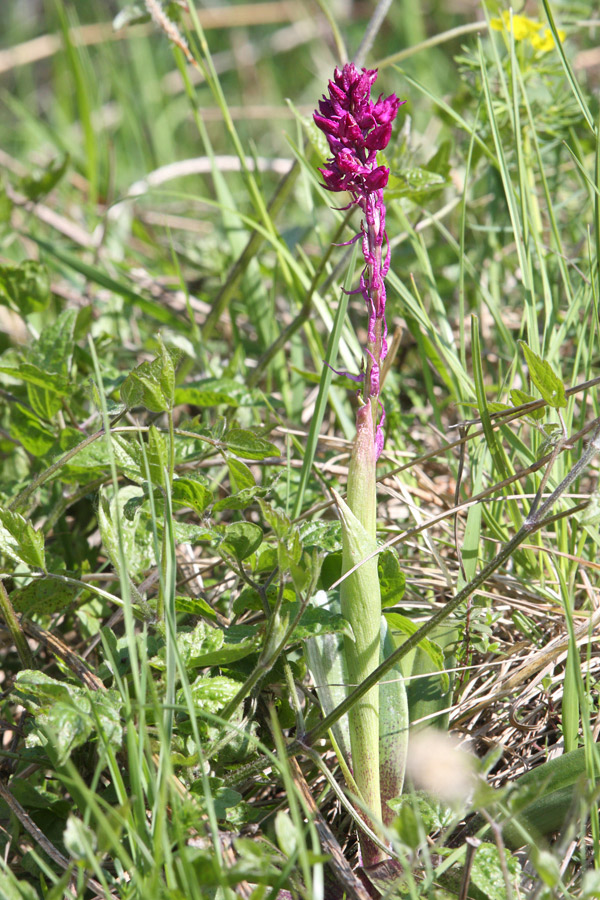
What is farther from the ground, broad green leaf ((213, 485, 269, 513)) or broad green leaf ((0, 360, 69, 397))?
broad green leaf ((0, 360, 69, 397))

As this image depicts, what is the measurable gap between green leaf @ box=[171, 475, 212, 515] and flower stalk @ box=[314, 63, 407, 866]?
27 centimetres

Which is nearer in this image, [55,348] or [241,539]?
[241,539]

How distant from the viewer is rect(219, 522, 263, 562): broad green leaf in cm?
125

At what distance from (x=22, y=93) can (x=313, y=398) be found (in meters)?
4.64

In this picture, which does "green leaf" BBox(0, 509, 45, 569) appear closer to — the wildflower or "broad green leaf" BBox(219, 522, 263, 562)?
"broad green leaf" BBox(219, 522, 263, 562)

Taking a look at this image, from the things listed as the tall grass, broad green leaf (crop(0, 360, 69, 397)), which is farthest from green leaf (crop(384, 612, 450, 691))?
broad green leaf (crop(0, 360, 69, 397))

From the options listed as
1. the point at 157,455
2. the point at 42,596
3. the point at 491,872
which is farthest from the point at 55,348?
the point at 491,872

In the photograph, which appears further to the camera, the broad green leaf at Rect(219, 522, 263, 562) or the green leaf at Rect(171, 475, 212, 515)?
the green leaf at Rect(171, 475, 212, 515)

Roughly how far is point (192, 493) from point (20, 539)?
296mm

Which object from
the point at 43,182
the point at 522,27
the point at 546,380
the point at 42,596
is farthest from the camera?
the point at 43,182

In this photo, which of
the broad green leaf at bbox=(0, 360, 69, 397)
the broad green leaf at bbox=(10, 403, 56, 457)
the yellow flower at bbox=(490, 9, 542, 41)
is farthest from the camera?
the yellow flower at bbox=(490, 9, 542, 41)

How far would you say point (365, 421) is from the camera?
125cm

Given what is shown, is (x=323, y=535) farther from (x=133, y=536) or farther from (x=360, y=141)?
(x=360, y=141)

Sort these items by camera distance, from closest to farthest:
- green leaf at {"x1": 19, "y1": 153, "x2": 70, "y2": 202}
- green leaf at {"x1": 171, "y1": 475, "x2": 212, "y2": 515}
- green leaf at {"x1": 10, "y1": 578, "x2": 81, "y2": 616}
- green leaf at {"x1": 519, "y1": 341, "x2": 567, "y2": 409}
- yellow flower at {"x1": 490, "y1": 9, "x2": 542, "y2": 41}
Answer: green leaf at {"x1": 519, "y1": 341, "x2": 567, "y2": 409}
green leaf at {"x1": 171, "y1": 475, "x2": 212, "y2": 515}
green leaf at {"x1": 10, "y1": 578, "x2": 81, "y2": 616}
yellow flower at {"x1": 490, "y1": 9, "x2": 542, "y2": 41}
green leaf at {"x1": 19, "y1": 153, "x2": 70, "y2": 202}
